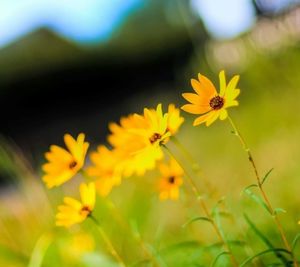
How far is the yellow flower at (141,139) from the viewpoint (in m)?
0.68

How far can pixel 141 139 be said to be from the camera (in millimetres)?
803

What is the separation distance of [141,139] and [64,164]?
131 mm

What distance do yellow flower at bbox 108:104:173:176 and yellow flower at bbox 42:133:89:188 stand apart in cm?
9

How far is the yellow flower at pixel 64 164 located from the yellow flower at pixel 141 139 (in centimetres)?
9

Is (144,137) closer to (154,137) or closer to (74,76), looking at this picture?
(154,137)

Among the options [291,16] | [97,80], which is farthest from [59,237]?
[97,80]

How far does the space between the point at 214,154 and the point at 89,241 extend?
2.51 meters

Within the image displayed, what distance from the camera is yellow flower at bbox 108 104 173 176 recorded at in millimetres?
675

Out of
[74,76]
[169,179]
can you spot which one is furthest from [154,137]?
[74,76]

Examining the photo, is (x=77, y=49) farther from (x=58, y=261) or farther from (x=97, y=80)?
(x=58, y=261)

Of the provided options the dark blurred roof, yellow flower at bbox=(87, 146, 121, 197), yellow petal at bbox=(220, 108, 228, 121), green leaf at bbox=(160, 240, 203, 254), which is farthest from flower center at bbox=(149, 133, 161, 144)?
the dark blurred roof

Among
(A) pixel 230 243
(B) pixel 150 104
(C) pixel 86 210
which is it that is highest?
(B) pixel 150 104

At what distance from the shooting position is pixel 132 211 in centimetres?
194

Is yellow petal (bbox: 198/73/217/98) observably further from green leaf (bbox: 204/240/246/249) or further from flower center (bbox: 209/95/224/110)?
green leaf (bbox: 204/240/246/249)
